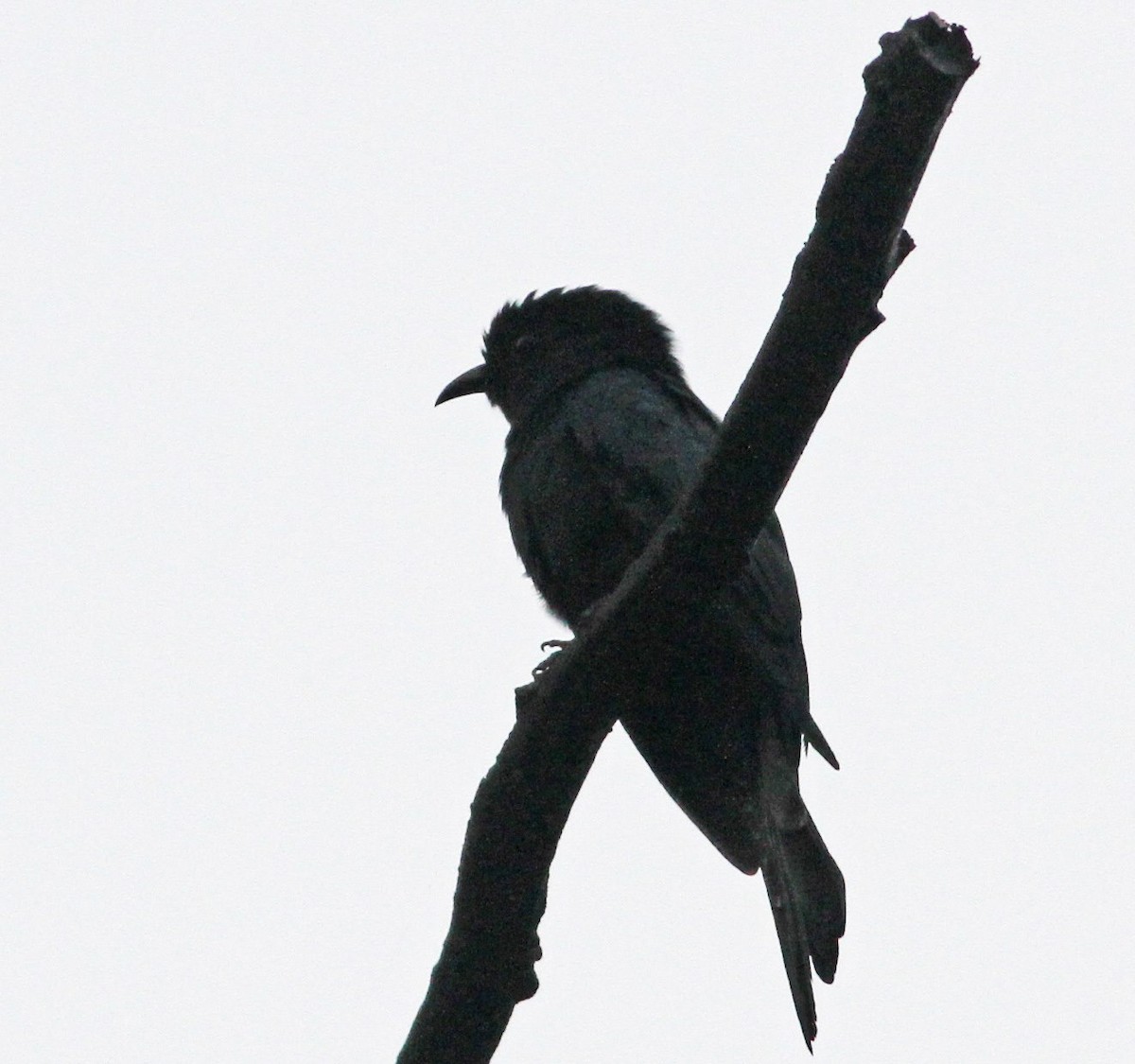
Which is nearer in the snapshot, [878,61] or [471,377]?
[878,61]

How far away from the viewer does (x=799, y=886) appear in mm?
4844

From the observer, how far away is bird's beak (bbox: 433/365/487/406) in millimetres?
7516

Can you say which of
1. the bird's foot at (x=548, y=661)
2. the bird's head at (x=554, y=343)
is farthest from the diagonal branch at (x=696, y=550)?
the bird's head at (x=554, y=343)

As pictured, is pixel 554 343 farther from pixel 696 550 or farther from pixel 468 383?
pixel 696 550

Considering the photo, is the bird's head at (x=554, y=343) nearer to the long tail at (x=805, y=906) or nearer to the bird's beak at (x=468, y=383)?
the bird's beak at (x=468, y=383)

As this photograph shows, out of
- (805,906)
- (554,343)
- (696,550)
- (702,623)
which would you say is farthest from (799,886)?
(554,343)

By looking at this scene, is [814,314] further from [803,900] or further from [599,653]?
[803,900]

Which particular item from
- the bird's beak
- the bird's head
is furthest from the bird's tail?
the bird's beak

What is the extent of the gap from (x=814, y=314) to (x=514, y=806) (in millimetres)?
1484

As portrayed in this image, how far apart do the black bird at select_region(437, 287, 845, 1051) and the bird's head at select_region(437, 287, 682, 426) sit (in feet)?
0.14

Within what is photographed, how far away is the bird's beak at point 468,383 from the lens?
7.52m

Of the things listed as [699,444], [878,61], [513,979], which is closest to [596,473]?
[699,444]

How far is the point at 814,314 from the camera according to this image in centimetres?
354

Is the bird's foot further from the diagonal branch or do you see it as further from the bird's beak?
the bird's beak
